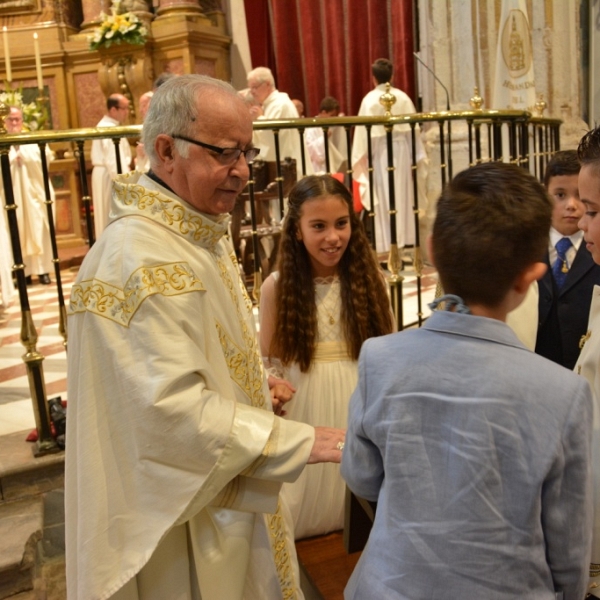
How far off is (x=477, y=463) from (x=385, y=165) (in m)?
6.51

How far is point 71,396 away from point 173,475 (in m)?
0.31

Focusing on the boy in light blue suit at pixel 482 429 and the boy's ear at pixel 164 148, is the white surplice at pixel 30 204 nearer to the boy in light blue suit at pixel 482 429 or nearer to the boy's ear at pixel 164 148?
the boy's ear at pixel 164 148

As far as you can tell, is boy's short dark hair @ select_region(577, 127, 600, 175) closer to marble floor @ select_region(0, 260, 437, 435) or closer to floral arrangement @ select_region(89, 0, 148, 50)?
marble floor @ select_region(0, 260, 437, 435)

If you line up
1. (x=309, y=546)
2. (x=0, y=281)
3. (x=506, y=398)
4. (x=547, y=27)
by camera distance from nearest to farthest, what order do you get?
(x=506, y=398) → (x=309, y=546) → (x=0, y=281) → (x=547, y=27)

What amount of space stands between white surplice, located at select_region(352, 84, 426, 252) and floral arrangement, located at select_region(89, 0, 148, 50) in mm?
3273

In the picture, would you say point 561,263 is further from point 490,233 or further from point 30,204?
point 30,204

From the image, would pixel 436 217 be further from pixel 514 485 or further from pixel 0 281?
pixel 0 281

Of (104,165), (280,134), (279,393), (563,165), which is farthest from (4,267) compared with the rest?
(563,165)

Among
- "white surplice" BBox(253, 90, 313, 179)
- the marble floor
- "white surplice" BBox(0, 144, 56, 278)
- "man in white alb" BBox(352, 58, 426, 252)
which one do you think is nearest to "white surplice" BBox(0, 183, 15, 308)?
the marble floor

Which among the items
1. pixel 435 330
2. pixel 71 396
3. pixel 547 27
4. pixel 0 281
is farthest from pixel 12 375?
pixel 547 27

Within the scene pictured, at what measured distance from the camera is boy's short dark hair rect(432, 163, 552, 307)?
3.72 ft

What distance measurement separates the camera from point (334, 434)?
5.31 ft

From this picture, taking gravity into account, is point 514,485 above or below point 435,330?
below

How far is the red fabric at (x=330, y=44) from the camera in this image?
8.73 metres
